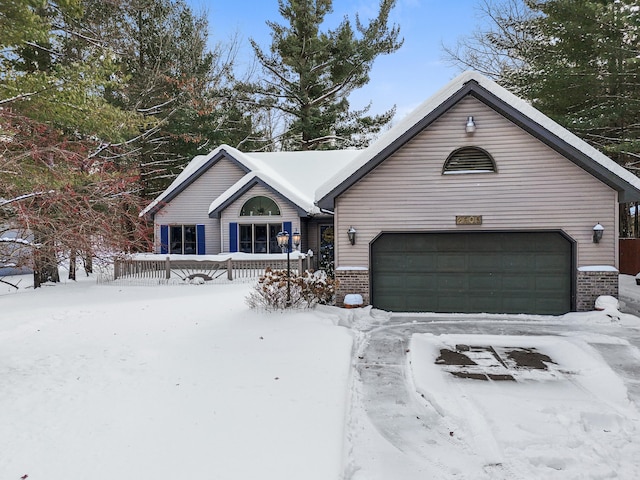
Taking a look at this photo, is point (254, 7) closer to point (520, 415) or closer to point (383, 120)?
point (383, 120)

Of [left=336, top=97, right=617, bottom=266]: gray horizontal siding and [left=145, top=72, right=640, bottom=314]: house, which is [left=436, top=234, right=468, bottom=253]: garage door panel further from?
[left=336, top=97, right=617, bottom=266]: gray horizontal siding

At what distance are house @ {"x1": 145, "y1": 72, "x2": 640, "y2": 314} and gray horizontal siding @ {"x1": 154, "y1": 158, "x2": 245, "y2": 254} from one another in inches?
443

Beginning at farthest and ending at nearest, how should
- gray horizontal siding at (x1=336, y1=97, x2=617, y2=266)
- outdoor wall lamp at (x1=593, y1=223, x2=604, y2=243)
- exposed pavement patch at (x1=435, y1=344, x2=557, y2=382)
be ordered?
gray horizontal siding at (x1=336, y1=97, x2=617, y2=266) → outdoor wall lamp at (x1=593, y1=223, x2=604, y2=243) → exposed pavement patch at (x1=435, y1=344, x2=557, y2=382)

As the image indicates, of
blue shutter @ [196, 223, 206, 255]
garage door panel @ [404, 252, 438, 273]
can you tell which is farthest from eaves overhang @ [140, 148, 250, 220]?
garage door panel @ [404, 252, 438, 273]

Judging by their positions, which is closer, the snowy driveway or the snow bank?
the snow bank

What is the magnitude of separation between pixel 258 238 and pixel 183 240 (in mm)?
4295

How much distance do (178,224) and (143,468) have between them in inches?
723

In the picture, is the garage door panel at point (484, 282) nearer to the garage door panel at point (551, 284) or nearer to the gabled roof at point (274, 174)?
the garage door panel at point (551, 284)

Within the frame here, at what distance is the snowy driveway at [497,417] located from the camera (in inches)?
150

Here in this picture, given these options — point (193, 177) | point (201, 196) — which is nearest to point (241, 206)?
point (201, 196)

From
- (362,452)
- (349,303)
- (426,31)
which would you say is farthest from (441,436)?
(426,31)

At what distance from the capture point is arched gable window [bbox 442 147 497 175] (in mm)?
10422

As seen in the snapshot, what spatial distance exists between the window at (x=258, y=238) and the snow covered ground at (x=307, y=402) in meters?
10.3

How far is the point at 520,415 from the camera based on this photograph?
4.82m
